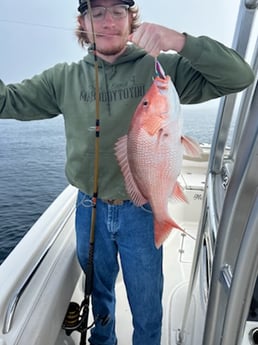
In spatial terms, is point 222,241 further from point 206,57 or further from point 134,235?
point 134,235

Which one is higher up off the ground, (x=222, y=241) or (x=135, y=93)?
(x=135, y=93)

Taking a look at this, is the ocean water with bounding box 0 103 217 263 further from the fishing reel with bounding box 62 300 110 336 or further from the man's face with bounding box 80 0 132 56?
the man's face with bounding box 80 0 132 56

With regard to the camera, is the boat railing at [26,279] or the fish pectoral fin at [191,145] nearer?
the fish pectoral fin at [191,145]

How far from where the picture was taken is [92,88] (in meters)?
1.13

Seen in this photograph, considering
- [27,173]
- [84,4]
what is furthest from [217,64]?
[27,173]

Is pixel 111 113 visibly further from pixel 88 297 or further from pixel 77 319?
pixel 77 319

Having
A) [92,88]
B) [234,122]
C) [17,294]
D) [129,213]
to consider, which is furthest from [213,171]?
[17,294]

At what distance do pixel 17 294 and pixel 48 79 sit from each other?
83 cm

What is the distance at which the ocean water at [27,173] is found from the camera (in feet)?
10.2

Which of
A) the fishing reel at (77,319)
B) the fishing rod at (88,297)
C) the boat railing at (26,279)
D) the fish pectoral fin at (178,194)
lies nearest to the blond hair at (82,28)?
the fishing rod at (88,297)

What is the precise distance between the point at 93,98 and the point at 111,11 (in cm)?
31

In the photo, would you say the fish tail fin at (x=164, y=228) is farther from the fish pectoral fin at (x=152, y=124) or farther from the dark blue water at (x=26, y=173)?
the dark blue water at (x=26, y=173)

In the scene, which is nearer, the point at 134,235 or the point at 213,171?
the point at 134,235

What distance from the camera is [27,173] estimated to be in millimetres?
4258
